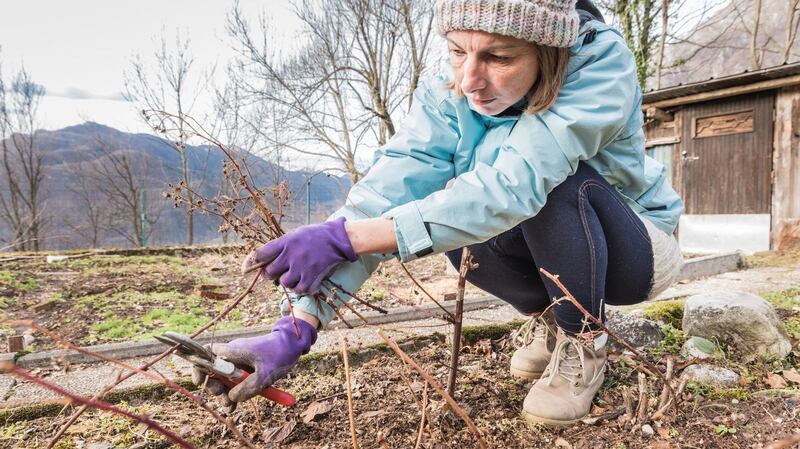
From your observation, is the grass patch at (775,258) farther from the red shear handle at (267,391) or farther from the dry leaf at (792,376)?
the red shear handle at (267,391)

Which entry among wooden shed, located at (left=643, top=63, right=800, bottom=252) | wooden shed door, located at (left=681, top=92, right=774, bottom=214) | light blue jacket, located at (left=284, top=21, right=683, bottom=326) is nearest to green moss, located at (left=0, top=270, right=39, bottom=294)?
light blue jacket, located at (left=284, top=21, right=683, bottom=326)

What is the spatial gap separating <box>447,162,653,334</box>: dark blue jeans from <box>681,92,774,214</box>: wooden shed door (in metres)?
7.99

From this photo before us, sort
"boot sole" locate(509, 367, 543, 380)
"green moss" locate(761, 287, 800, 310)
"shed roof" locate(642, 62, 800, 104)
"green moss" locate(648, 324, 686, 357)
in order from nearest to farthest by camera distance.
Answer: "boot sole" locate(509, 367, 543, 380), "green moss" locate(648, 324, 686, 357), "green moss" locate(761, 287, 800, 310), "shed roof" locate(642, 62, 800, 104)

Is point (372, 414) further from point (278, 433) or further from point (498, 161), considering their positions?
point (498, 161)

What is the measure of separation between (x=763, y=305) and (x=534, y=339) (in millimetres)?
1036

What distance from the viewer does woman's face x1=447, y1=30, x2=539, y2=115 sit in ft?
4.35

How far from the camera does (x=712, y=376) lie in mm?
1688

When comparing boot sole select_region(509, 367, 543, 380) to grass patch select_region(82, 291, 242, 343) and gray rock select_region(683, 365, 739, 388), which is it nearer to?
gray rock select_region(683, 365, 739, 388)

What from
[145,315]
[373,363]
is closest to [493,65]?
[373,363]

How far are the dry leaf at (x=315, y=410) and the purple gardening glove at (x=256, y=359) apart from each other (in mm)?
318

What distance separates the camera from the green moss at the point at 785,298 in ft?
9.34

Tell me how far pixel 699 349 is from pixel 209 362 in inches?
75.5

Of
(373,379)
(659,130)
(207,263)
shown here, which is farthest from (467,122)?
(659,130)

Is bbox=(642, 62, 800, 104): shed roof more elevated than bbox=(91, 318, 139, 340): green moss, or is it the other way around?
bbox=(642, 62, 800, 104): shed roof
